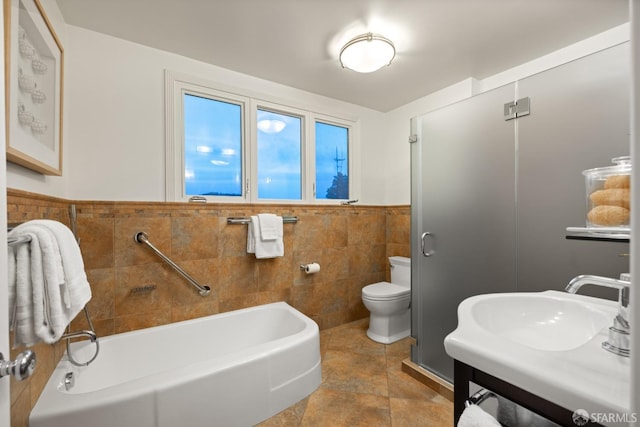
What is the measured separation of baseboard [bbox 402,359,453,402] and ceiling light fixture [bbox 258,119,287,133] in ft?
7.23

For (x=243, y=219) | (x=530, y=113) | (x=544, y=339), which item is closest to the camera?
(x=544, y=339)

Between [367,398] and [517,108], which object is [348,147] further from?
[367,398]


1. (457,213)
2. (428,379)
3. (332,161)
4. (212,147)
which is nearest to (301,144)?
(332,161)

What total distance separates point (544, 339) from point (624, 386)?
459 mm

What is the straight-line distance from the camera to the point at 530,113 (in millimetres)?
1451

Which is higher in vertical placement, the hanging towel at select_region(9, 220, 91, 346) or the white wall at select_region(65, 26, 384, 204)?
the white wall at select_region(65, 26, 384, 204)

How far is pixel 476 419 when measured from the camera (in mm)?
638

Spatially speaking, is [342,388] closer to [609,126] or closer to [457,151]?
[457,151]

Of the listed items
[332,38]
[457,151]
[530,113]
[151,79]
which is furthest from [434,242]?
[151,79]

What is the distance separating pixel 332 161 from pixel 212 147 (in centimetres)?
122

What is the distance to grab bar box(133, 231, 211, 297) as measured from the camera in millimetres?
1855

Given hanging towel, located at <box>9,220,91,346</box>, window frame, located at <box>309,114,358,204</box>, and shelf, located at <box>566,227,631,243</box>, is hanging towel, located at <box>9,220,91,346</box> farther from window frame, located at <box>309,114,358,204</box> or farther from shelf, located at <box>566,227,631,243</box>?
window frame, located at <box>309,114,358,204</box>

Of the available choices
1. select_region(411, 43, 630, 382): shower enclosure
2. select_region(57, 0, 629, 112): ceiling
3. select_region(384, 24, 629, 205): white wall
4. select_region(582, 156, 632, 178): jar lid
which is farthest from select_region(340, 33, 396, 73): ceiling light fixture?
select_region(582, 156, 632, 178): jar lid

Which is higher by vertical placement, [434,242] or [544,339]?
[434,242]
